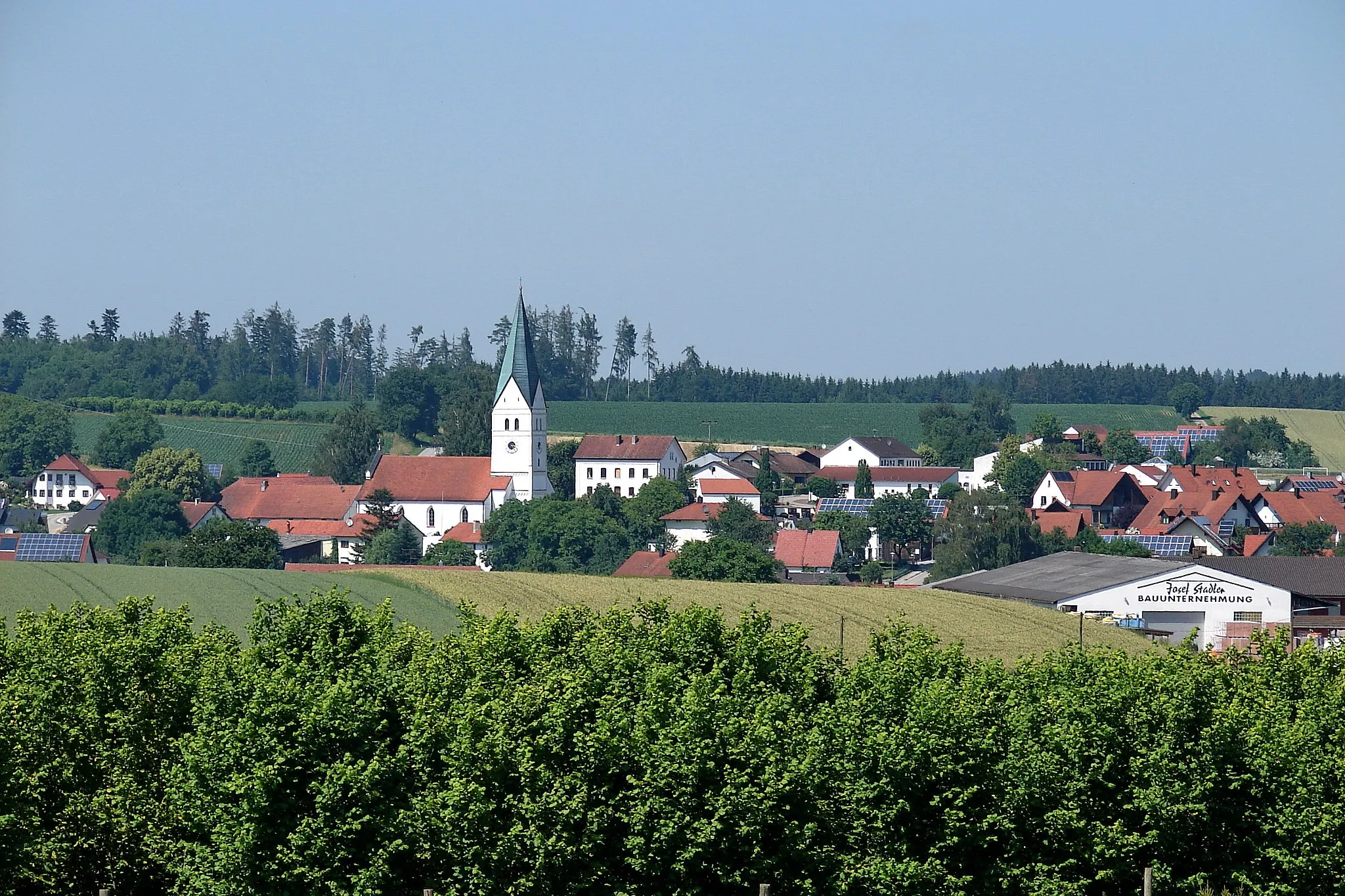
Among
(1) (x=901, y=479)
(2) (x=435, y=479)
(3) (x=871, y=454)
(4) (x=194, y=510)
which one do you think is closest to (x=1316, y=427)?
(3) (x=871, y=454)

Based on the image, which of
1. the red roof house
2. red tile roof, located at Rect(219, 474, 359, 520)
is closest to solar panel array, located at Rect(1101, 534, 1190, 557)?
the red roof house

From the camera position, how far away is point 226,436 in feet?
526

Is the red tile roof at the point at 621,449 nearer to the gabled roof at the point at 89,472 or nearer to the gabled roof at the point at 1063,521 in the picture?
the gabled roof at the point at 89,472

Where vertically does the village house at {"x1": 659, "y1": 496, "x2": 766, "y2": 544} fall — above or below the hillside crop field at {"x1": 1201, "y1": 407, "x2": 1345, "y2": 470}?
below

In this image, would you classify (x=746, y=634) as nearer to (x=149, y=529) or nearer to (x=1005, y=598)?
(x=1005, y=598)

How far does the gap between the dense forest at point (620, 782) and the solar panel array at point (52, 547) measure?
55.2 meters

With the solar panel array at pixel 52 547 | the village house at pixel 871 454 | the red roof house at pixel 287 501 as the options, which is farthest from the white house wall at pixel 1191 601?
the village house at pixel 871 454

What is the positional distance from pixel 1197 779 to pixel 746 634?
Answer: 7482mm

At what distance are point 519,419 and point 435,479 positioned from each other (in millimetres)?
7961

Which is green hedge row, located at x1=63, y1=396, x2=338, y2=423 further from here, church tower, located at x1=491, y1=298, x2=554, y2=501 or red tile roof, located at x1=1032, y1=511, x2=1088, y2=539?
red tile roof, located at x1=1032, y1=511, x2=1088, y2=539

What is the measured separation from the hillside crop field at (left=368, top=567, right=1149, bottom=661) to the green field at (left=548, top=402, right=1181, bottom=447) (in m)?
118

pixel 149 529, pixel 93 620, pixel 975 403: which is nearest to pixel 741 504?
pixel 149 529

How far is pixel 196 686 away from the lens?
24406mm

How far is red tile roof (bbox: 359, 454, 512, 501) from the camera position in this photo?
117 m
